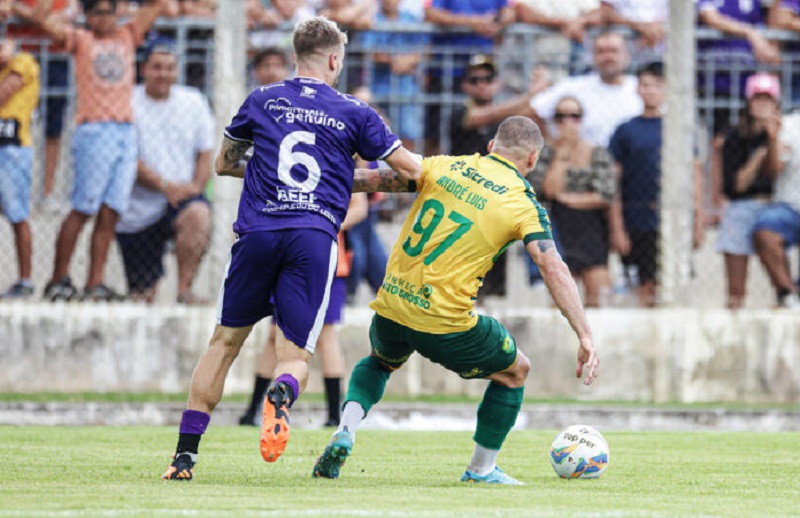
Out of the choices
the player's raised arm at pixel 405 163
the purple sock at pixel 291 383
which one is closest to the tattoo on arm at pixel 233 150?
the player's raised arm at pixel 405 163

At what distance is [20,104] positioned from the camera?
14.2m

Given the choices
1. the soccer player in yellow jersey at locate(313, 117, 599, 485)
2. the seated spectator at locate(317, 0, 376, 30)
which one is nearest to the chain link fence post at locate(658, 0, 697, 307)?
the seated spectator at locate(317, 0, 376, 30)

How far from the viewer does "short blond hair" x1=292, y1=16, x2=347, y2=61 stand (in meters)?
8.04

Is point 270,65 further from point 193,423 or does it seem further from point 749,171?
point 193,423

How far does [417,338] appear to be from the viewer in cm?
834

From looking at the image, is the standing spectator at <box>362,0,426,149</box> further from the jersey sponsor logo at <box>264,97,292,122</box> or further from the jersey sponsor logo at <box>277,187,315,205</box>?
the jersey sponsor logo at <box>277,187,315,205</box>

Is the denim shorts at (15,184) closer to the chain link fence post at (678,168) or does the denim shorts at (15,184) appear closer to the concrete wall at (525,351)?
the concrete wall at (525,351)

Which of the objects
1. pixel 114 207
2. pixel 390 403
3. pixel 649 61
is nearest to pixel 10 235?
pixel 114 207

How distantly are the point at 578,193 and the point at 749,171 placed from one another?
1592mm

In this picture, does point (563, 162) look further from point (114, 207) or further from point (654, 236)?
point (114, 207)

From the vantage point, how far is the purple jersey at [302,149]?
7.86 m

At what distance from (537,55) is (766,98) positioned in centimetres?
219

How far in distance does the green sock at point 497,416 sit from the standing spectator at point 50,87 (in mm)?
6815

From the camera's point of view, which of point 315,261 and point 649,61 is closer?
point 315,261
